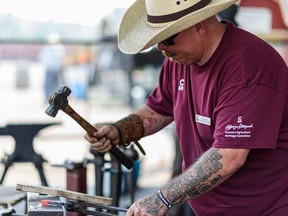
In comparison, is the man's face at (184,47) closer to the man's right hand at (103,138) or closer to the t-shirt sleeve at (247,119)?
the t-shirt sleeve at (247,119)

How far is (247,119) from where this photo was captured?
2225 millimetres

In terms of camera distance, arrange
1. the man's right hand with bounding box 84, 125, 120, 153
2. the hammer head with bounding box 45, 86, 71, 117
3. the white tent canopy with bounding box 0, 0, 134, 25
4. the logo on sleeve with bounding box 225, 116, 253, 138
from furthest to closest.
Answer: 1. the white tent canopy with bounding box 0, 0, 134, 25
2. the man's right hand with bounding box 84, 125, 120, 153
3. the hammer head with bounding box 45, 86, 71, 117
4. the logo on sleeve with bounding box 225, 116, 253, 138

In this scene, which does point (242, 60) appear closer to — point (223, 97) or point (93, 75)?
point (223, 97)

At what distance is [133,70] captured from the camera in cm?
893

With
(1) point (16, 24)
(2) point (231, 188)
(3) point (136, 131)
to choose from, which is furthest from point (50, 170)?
(2) point (231, 188)

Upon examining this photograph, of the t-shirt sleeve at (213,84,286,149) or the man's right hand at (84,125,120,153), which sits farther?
the man's right hand at (84,125,120,153)

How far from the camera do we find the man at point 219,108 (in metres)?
2.24

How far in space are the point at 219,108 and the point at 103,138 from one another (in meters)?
0.62

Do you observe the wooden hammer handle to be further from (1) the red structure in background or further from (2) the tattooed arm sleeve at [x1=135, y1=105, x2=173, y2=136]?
(1) the red structure in background

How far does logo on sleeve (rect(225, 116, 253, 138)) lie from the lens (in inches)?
87.4

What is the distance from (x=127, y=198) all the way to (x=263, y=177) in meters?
3.24

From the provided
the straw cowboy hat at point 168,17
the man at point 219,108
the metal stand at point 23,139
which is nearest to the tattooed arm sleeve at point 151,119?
the man at point 219,108

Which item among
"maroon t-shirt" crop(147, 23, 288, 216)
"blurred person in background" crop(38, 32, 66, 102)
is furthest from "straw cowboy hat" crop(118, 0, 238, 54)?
"blurred person in background" crop(38, 32, 66, 102)

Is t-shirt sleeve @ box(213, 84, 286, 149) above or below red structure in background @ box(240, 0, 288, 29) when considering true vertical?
below
